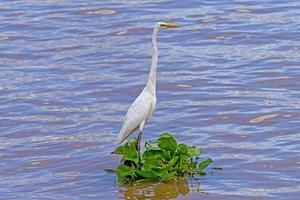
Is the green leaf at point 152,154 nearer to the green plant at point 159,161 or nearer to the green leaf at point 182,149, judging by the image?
the green plant at point 159,161

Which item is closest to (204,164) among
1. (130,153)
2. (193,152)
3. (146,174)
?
(193,152)

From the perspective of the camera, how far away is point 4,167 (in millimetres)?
9633

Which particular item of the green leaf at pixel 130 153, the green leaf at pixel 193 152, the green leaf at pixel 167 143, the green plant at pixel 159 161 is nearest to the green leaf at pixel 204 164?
the green plant at pixel 159 161

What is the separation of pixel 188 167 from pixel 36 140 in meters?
2.14

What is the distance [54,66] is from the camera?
13.4m

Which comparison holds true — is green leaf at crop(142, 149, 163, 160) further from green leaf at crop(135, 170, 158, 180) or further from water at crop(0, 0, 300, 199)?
water at crop(0, 0, 300, 199)

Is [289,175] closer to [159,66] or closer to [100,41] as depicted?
[159,66]

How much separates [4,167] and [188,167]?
5.94 ft

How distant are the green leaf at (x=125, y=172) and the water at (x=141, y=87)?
0.30ft

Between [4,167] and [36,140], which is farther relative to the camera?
[36,140]

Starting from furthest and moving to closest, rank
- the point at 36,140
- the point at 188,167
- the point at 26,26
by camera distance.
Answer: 1. the point at 26,26
2. the point at 36,140
3. the point at 188,167

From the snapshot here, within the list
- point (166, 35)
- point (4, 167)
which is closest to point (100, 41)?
point (166, 35)

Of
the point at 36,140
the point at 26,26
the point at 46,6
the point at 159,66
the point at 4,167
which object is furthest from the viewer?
the point at 46,6

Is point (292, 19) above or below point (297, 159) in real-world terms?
above
